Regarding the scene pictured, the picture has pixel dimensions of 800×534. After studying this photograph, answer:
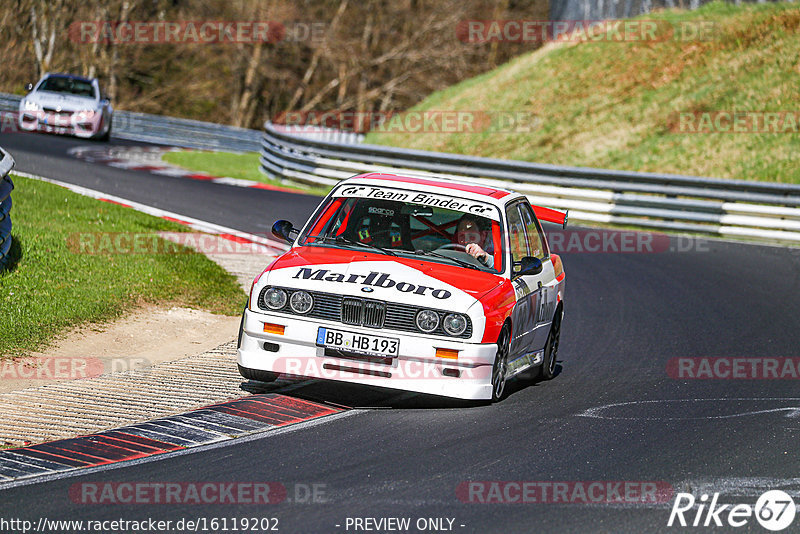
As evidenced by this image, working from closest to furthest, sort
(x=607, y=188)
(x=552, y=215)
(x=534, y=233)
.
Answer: (x=534, y=233) → (x=552, y=215) → (x=607, y=188)

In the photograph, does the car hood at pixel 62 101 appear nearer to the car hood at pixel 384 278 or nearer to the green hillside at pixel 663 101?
the green hillside at pixel 663 101

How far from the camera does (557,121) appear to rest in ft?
105

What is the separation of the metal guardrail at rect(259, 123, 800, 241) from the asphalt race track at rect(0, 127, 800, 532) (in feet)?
26.2

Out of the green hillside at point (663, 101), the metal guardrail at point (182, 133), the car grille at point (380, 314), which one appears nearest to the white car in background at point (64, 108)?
the metal guardrail at point (182, 133)

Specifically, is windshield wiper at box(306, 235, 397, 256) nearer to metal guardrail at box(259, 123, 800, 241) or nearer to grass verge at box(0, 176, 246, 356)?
grass verge at box(0, 176, 246, 356)

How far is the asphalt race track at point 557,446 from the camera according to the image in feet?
19.5

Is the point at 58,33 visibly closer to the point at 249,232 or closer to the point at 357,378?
the point at 249,232

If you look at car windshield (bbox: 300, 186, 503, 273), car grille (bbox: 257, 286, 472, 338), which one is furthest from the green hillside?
car grille (bbox: 257, 286, 472, 338)

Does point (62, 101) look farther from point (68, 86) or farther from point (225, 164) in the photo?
point (225, 164)

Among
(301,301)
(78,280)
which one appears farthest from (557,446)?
(78,280)

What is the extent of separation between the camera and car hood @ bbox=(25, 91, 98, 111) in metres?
28.9

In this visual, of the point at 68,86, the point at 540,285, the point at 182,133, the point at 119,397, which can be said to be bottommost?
the point at 119,397

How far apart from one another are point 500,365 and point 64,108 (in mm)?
22865

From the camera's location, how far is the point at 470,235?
932 centimetres
